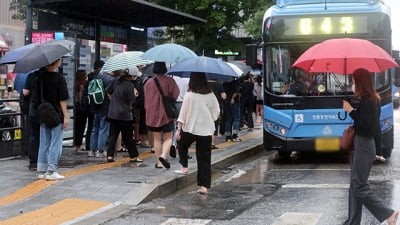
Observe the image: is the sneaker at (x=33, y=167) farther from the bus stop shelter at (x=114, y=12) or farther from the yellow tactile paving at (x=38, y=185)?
the bus stop shelter at (x=114, y=12)

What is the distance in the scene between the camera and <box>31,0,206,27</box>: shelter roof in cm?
1098

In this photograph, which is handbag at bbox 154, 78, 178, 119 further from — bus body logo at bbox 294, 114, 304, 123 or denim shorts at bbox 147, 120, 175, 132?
bus body logo at bbox 294, 114, 304, 123

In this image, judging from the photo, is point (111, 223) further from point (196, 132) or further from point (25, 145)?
point (25, 145)

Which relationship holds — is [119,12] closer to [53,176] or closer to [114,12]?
[114,12]

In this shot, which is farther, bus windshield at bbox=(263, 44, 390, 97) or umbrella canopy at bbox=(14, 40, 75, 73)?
bus windshield at bbox=(263, 44, 390, 97)

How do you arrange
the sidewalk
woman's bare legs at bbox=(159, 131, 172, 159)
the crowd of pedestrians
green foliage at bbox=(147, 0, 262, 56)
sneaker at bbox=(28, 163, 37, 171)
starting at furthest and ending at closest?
green foliage at bbox=(147, 0, 262, 56), woman's bare legs at bbox=(159, 131, 172, 159), sneaker at bbox=(28, 163, 37, 171), the crowd of pedestrians, the sidewalk

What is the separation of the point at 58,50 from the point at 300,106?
4.90 metres

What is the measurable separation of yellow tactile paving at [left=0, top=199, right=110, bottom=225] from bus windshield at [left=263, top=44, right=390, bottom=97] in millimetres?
5046

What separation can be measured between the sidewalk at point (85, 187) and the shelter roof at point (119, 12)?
9.94 ft

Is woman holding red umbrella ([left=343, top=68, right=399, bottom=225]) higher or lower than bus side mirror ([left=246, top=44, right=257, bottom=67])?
lower

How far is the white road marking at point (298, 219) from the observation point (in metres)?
6.36

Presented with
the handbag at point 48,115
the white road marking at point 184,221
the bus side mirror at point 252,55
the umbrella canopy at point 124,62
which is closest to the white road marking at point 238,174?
the bus side mirror at point 252,55

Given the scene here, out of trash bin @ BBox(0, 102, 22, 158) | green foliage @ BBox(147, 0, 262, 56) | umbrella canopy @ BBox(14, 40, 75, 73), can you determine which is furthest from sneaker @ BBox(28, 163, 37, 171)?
green foliage @ BBox(147, 0, 262, 56)

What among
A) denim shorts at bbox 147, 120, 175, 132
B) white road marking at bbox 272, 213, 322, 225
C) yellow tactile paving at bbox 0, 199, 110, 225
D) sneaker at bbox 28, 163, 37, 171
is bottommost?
yellow tactile paving at bbox 0, 199, 110, 225
